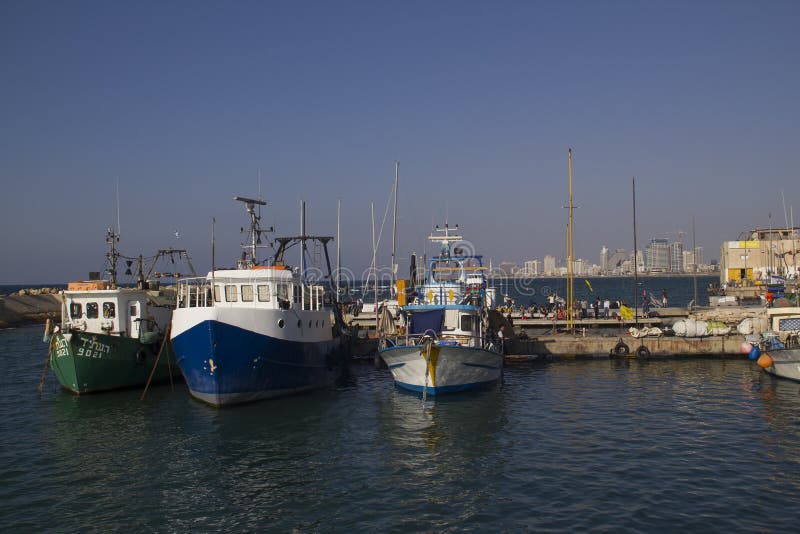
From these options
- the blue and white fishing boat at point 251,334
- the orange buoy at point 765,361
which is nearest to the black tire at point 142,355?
the blue and white fishing boat at point 251,334

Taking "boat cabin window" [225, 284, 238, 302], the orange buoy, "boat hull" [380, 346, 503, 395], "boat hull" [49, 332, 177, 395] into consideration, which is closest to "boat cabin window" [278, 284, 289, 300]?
"boat cabin window" [225, 284, 238, 302]

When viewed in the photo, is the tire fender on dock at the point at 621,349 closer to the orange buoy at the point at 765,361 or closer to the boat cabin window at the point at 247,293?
the orange buoy at the point at 765,361

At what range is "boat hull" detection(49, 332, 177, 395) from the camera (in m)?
28.1

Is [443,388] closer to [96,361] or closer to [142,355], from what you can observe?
[142,355]

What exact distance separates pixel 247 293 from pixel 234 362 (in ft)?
11.8

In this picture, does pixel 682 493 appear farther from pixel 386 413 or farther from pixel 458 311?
pixel 458 311

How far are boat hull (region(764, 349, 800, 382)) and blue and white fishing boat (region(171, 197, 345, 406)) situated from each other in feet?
75.6

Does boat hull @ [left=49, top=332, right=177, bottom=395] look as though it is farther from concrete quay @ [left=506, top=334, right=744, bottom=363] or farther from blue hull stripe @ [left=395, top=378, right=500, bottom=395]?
concrete quay @ [left=506, top=334, right=744, bottom=363]

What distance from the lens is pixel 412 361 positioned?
27.2 m

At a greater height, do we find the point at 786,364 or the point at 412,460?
the point at 786,364

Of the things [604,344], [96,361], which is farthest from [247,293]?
[604,344]

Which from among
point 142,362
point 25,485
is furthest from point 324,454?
point 142,362

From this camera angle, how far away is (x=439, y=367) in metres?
26.8

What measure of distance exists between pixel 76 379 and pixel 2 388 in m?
7.26
